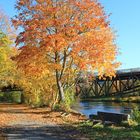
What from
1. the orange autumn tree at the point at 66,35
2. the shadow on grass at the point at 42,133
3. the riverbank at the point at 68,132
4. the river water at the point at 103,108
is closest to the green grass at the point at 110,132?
the riverbank at the point at 68,132

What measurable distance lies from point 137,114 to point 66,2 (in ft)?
46.4

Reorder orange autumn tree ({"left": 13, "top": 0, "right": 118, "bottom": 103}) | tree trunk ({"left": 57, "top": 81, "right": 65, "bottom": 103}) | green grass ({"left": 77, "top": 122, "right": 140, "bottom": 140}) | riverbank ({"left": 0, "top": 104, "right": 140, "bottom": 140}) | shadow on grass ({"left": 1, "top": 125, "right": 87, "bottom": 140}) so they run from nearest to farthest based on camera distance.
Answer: green grass ({"left": 77, "top": 122, "right": 140, "bottom": 140}) → riverbank ({"left": 0, "top": 104, "right": 140, "bottom": 140}) → shadow on grass ({"left": 1, "top": 125, "right": 87, "bottom": 140}) → orange autumn tree ({"left": 13, "top": 0, "right": 118, "bottom": 103}) → tree trunk ({"left": 57, "top": 81, "right": 65, "bottom": 103})

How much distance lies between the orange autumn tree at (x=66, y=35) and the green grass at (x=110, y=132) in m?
10.5

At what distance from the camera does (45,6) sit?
1243 inches

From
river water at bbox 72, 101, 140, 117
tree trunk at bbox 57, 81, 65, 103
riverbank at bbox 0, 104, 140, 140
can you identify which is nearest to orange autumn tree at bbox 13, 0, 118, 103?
tree trunk at bbox 57, 81, 65, 103

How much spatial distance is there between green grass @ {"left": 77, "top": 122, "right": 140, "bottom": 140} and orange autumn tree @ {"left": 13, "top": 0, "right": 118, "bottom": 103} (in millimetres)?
10456

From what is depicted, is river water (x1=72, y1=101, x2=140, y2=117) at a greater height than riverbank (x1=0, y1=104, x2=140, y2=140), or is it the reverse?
riverbank (x1=0, y1=104, x2=140, y2=140)

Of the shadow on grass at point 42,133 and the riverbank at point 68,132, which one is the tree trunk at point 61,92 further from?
the shadow on grass at point 42,133

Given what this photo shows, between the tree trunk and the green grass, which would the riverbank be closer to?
the green grass

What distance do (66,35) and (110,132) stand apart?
14.5 metres

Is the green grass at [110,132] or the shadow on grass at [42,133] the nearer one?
the green grass at [110,132]

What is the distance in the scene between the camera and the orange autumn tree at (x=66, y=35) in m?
30.8

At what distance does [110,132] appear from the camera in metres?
18.4

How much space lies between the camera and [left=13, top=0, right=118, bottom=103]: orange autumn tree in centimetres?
3075
